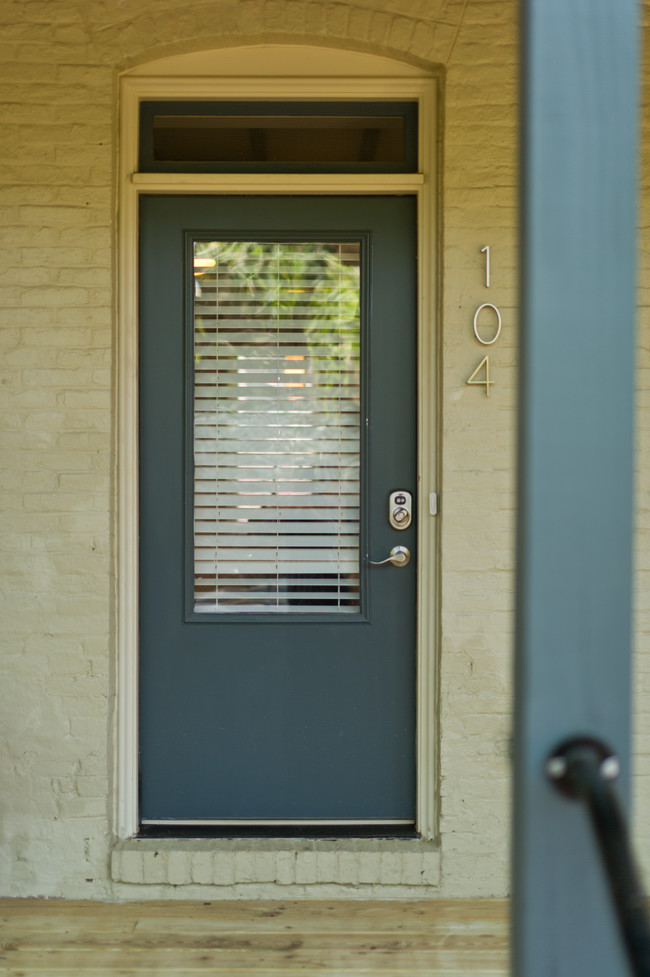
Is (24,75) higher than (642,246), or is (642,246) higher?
(24,75)

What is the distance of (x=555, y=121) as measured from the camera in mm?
881

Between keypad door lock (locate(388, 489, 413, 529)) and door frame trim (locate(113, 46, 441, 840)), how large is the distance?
1.5 inches

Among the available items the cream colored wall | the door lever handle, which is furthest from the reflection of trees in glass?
the door lever handle

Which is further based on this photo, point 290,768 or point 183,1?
point 290,768

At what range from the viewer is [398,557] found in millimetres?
3086

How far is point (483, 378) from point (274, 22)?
1400 mm

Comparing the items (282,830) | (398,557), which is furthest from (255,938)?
(398,557)

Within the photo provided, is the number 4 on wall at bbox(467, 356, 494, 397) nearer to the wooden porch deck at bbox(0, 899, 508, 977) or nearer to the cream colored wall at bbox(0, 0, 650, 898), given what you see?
the cream colored wall at bbox(0, 0, 650, 898)

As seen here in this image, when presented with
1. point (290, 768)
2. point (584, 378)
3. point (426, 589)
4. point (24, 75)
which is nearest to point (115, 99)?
point (24, 75)

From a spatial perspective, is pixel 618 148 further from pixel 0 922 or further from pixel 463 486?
pixel 0 922

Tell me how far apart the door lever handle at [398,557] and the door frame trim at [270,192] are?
2.1 inches

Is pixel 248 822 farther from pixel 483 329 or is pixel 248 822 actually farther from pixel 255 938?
pixel 483 329

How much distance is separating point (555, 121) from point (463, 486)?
2149 mm

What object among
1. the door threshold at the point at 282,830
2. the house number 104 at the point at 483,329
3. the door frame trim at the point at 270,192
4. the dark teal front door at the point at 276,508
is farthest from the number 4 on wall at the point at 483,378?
the door threshold at the point at 282,830
